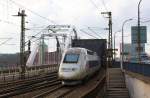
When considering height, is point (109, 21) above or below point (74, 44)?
above

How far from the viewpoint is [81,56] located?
1529 inches

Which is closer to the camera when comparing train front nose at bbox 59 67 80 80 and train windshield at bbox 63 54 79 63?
train front nose at bbox 59 67 80 80

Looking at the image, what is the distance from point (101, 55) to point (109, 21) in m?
16.0

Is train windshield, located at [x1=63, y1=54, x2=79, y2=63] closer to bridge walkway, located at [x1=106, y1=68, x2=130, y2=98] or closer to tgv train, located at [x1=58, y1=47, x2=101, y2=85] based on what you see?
tgv train, located at [x1=58, y1=47, x2=101, y2=85]

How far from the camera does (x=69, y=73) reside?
37.1 m

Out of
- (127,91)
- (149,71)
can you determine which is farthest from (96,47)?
(149,71)

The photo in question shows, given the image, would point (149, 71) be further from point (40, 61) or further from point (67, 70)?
point (40, 61)

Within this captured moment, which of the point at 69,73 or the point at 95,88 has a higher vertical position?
the point at 69,73

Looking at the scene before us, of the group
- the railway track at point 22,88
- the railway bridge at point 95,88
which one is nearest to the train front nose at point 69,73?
the railway bridge at point 95,88

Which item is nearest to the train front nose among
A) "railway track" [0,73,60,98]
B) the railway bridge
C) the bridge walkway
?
the railway bridge

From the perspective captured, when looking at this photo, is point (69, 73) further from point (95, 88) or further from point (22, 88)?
point (22, 88)

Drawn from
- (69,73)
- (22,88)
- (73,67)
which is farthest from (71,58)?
(22,88)

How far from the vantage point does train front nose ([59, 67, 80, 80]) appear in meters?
36.9

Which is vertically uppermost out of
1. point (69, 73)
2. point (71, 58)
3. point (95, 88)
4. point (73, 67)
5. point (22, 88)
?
point (71, 58)
